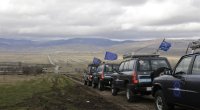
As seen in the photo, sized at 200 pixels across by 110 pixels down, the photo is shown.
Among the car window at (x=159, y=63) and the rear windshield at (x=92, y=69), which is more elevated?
the car window at (x=159, y=63)

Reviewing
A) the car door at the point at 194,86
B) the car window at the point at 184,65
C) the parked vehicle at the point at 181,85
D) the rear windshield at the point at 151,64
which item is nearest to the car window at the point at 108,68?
the rear windshield at the point at 151,64

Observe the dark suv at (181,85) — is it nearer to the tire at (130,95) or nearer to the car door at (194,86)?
the car door at (194,86)

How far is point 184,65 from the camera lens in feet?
37.7

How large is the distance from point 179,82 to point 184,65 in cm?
47

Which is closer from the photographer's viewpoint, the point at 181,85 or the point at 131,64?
the point at 181,85

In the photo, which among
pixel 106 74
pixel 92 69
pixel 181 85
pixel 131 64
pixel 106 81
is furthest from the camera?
pixel 92 69

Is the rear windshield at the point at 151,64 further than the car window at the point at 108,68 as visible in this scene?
A: No

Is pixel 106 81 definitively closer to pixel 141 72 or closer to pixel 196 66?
pixel 141 72

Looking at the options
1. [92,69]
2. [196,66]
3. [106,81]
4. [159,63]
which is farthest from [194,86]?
[92,69]

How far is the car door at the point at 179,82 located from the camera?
11156 mm

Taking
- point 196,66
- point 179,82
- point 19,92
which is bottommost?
point 19,92

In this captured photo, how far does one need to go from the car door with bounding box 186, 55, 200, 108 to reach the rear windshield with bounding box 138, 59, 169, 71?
6.51 meters

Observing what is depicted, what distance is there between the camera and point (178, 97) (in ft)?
38.0

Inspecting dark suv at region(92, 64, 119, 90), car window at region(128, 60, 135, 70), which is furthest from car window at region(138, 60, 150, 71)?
dark suv at region(92, 64, 119, 90)
